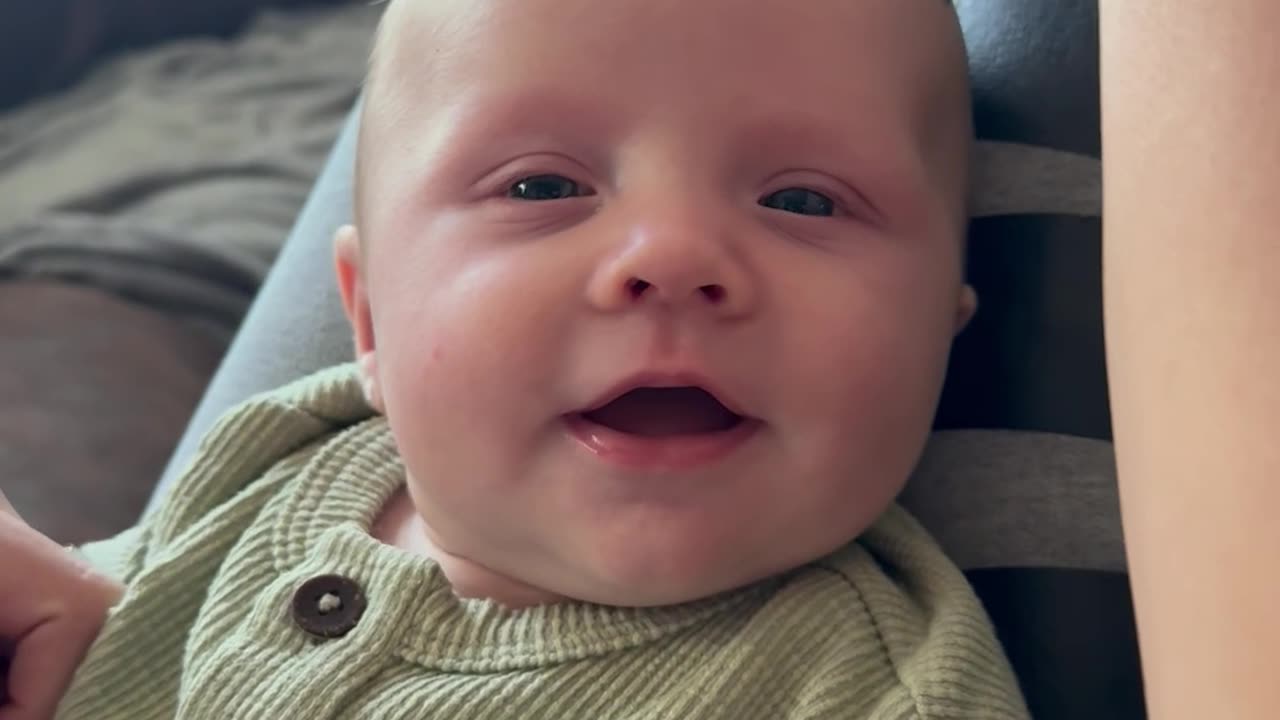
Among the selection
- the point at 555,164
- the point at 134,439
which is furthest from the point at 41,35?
the point at 555,164

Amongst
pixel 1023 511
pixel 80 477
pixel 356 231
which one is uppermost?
pixel 356 231

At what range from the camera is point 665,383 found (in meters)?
0.66

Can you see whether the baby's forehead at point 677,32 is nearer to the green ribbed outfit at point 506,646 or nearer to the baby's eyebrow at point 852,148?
the baby's eyebrow at point 852,148

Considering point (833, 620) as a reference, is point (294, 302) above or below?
above

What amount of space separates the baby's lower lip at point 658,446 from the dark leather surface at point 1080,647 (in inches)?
7.9

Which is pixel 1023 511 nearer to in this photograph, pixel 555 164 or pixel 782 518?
pixel 782 518

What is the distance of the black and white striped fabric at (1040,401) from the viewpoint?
733 millimetres

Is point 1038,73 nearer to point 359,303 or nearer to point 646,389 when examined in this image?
point 646,389

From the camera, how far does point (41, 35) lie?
2.07 meters

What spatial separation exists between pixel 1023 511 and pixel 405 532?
39 cm

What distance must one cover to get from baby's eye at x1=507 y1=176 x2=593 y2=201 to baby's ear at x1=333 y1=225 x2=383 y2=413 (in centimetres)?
14

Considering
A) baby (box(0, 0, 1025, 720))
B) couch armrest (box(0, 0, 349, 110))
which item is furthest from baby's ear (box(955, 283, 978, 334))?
couch armrest (box(0, 0, 349, 110))

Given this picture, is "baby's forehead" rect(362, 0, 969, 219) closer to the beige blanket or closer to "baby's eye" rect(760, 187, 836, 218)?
"baby's eye" rect(760, 187, 836, 218)

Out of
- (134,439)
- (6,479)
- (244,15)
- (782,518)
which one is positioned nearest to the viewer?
(782,518)
